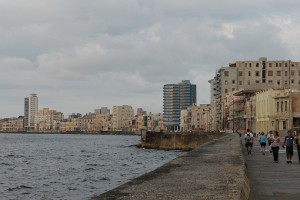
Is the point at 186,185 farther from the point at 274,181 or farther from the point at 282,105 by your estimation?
the point at 282,105

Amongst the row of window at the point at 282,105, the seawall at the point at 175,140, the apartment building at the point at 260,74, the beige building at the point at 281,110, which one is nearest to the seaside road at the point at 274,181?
the beige building at the point at 281,110

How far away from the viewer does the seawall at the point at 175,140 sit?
100738 mm

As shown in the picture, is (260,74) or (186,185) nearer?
(186,185)

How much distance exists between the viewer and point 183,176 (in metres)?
16.6

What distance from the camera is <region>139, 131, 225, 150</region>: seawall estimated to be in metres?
101

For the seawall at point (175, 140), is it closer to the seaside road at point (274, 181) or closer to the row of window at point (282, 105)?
the row of window at point (282, 105)

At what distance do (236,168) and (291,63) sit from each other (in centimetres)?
17100

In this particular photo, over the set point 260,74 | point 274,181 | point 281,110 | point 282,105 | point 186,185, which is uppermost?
point 260,74

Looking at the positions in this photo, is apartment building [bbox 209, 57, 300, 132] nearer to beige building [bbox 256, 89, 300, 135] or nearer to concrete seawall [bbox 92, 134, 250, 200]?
beige building [bbox 256, 89, 300, 135]

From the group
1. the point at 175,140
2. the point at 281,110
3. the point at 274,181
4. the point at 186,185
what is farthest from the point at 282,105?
the point at 186,185

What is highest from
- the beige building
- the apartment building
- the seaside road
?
the apartment building

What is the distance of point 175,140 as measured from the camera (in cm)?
10925

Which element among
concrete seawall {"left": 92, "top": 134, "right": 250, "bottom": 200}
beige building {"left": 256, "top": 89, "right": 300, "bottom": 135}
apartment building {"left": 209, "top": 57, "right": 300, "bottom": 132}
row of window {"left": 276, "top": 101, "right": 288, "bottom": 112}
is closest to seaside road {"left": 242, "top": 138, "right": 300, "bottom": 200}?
concrete seawall {"left": 92, "top": 134, "right": 250, "bottom": 200}

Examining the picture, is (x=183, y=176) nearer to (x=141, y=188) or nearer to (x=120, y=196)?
(x=141, y=188)
